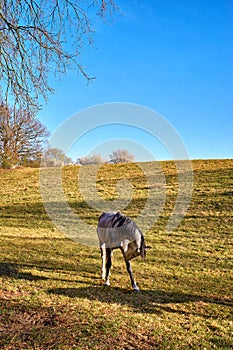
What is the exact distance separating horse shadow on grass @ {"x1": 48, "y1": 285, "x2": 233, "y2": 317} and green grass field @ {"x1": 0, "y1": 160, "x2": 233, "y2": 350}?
2cm

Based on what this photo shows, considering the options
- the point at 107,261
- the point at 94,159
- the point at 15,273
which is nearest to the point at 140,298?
the point at 107,261

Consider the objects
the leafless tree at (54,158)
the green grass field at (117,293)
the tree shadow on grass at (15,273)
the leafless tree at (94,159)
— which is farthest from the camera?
the leafless tree at (54,158)

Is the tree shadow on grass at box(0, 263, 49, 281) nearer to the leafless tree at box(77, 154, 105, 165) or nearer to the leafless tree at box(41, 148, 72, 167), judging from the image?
the leafless tree at box(77, 154, 105, 165)

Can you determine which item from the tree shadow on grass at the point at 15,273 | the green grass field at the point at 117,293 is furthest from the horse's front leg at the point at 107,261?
the tree shadow on grass at the point at 15,273

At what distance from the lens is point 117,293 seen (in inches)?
269

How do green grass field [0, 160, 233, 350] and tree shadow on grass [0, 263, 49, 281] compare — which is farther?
tree shadow on grass [0, 263, 49, 281]

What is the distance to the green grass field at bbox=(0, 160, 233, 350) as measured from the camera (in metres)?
4.77

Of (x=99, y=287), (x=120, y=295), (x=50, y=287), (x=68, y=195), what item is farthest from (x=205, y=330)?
(x=68, y=195)

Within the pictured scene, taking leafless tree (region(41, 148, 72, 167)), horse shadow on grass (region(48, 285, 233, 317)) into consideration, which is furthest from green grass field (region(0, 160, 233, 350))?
leafless tree (region(41, 148, 72, 167))

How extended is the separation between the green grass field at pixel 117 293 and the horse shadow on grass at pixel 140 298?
2cm

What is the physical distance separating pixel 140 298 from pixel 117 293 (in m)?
0.56

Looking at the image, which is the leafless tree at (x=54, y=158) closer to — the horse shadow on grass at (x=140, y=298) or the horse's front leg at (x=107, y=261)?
the horse's front leg at (x=107, y=261)

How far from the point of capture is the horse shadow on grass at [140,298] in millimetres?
6180

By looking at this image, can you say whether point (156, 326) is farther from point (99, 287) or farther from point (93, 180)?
point (93, 180)
